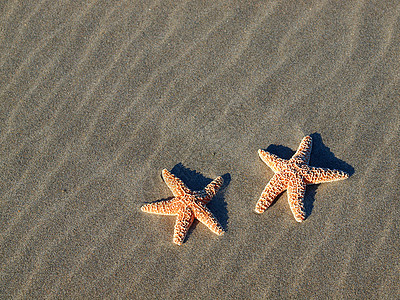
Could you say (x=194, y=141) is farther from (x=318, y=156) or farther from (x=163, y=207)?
(x=318, y=156)

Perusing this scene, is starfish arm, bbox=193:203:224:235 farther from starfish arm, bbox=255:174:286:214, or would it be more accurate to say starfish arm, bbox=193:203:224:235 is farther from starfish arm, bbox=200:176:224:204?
starfish arm, bbox=255:174:286:214

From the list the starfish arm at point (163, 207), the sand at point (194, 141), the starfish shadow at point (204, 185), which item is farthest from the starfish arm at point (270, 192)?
the starfish arm at point (163, 207)

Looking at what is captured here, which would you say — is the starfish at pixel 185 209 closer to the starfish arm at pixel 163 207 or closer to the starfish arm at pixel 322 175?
the starfish arm at pixel 163 207

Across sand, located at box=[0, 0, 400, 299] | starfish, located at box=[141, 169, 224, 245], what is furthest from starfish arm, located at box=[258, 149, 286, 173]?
starfish, located at box=[141, 169, 224, 245]

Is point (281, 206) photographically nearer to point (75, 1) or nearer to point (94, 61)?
point (94, 61)

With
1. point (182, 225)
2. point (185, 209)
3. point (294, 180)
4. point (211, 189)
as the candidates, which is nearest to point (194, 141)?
point (211, 189)

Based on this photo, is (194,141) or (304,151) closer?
(304,151)
